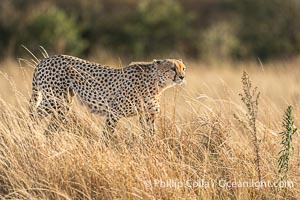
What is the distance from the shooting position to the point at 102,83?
5523 mm

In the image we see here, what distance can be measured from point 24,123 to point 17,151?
1.34ft

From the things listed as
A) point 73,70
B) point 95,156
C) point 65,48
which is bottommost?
point 95,156

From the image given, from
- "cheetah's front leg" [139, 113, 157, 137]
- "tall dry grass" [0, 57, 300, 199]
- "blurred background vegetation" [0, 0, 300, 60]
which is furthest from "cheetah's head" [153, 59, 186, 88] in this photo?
"blurred background vegetation" [0, 0, 300, 60]

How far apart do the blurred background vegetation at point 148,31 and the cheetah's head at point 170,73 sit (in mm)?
8975

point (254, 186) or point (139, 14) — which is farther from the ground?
point (139, 14)

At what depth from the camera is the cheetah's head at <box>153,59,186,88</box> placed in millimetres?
5309

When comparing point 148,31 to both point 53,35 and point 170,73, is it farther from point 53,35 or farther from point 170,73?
point 170,73

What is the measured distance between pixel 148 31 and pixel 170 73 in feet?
36.7

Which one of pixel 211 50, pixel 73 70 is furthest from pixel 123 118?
pixel 211 50

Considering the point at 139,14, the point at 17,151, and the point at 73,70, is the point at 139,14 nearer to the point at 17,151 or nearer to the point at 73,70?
the point at 73,70

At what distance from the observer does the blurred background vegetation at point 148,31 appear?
1494 cm

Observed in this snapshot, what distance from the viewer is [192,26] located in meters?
18.7

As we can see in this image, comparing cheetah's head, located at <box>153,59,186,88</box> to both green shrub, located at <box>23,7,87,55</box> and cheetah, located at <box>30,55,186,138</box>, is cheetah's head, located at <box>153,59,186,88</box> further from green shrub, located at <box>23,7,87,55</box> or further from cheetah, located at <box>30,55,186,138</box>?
green shrub, located at <box>23,7,87,55</box>

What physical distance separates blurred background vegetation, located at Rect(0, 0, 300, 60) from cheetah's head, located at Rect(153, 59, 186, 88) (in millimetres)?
8975
